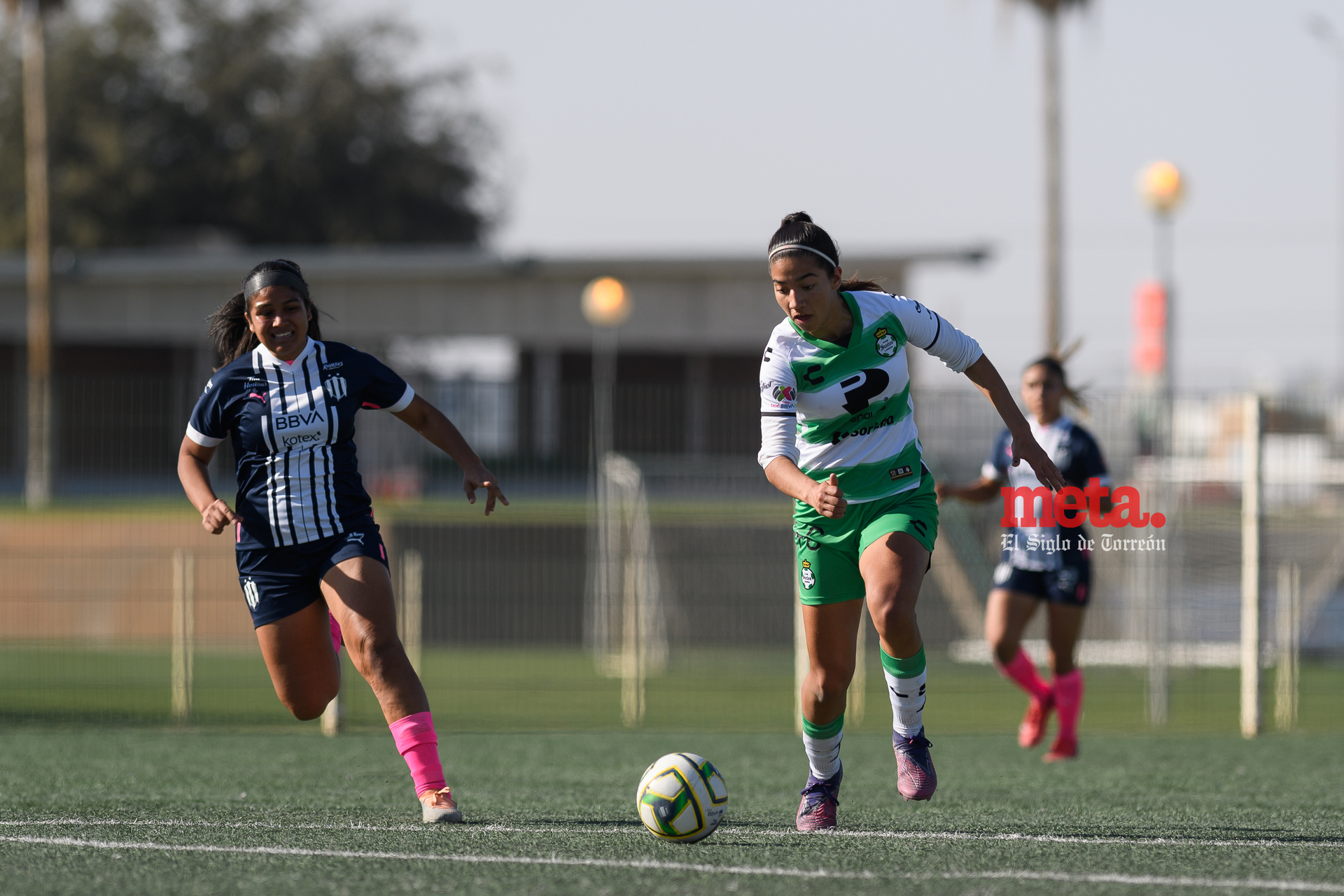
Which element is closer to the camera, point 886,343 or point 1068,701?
point 886,343

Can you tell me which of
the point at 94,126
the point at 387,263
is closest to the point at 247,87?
the point at 94,126

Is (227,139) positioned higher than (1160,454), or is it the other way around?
(227,139)

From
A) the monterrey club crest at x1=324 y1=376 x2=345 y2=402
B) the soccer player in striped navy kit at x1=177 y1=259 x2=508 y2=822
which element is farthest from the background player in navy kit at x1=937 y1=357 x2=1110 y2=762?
the monterrey club crest at x1=324 y1=376 x2=345 y2=402

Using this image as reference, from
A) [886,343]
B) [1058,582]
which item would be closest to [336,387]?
[886,343]

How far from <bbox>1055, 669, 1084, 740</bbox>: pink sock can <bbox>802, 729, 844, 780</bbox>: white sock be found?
136 inches

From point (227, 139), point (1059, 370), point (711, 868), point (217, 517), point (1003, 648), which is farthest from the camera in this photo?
point (227, 139)

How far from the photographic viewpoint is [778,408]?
18.1ft

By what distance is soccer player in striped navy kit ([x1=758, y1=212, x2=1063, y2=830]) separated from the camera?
549 centimetres

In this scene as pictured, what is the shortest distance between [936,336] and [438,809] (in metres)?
2.57

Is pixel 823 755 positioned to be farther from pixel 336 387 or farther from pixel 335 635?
pixel 336 387

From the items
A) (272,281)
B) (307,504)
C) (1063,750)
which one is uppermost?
(272,281)

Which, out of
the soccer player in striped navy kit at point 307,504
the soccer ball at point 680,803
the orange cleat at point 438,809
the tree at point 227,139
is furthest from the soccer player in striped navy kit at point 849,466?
the tree at point 227,139

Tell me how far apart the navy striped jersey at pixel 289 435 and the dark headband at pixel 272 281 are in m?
0.23

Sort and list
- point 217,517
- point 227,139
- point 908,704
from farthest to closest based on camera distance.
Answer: point 227,139 → point 908,704 → point 217,517
